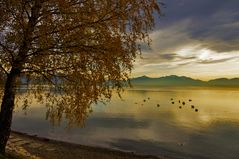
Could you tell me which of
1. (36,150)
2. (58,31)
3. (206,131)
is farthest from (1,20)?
(206,131)

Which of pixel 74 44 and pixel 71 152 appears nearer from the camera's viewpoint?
pixel 74 44

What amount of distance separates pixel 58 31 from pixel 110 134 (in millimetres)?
31293

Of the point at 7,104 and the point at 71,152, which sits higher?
the point at 7,104

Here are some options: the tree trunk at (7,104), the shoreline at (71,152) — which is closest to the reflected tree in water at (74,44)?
the tree trunk at (7,104)

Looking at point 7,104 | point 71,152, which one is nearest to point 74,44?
point 7,104

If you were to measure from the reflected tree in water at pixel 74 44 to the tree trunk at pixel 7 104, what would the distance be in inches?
18.1

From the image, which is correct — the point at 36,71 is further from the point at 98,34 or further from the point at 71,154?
the point at 71,154

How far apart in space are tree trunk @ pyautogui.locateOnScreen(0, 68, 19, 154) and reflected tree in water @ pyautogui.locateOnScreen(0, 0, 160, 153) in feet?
1.51

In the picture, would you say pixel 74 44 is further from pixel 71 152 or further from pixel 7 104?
pixel 71 152

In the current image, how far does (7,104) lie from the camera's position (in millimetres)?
10344

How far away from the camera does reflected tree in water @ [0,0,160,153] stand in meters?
8.37

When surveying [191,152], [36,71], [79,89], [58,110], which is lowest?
[191,152]

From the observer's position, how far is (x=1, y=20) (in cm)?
825

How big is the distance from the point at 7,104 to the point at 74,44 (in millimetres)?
3849
